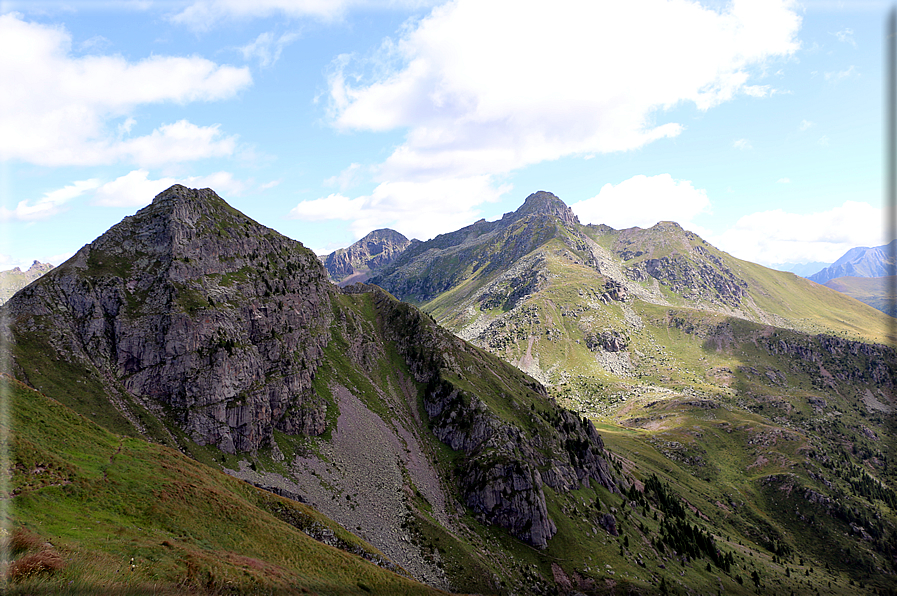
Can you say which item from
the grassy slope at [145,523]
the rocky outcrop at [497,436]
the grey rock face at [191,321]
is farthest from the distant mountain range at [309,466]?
the rocky outcrop at [497,436]

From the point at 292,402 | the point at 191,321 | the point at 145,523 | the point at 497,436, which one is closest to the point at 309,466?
the point at 292,402

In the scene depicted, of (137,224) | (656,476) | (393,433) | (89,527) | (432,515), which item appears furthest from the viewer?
(656,476)

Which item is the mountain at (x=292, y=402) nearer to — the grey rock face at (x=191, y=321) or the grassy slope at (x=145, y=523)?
the grey rock face at (x=191, y=321)

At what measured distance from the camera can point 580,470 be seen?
419ft

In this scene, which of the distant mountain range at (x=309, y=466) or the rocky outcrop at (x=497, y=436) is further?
the rocky outcrop at (x=497, y=436)

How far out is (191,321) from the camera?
89.6 meters

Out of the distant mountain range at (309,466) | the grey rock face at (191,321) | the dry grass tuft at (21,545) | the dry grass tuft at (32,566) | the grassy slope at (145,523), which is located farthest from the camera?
the grey rock face at (191,321)

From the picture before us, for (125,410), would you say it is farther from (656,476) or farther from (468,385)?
(656,476)

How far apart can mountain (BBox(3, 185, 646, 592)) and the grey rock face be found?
0.35m

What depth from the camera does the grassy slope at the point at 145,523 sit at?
25.0 metres

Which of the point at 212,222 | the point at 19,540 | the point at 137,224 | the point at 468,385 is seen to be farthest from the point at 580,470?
the point at 137,224

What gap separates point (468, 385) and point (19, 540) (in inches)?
4761

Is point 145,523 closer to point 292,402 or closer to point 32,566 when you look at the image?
point 32,566

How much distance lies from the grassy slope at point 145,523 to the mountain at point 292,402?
25.6 m
